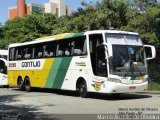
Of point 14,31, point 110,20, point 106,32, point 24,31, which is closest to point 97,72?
point 106,32

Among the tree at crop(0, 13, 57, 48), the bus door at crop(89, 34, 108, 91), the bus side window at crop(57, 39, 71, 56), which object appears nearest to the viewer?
the bus door at crop(89, 34, 108, 91)

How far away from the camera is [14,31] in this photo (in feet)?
179

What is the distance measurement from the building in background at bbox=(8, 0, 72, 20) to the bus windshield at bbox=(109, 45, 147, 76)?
83.3 meters

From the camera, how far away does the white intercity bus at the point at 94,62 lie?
1970 cm

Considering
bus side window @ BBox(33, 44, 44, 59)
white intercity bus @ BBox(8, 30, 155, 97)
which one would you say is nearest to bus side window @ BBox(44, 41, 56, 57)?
white intercity bus @ BBox(8, 30, 155, 97)

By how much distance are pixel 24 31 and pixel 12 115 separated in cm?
3636

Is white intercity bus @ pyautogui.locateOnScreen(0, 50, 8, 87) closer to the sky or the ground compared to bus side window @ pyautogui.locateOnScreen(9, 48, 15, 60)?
closer to the ground

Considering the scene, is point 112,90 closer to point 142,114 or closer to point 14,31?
point 142,114

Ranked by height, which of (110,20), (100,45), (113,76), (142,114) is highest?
(110,20)

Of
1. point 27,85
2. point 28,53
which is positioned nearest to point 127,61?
point 28,53

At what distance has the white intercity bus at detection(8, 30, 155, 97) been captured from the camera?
19.7 metres

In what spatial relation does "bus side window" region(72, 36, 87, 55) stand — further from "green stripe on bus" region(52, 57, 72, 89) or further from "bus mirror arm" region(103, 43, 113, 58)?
"bus mirror arm" region(103, 43, 113, 58)

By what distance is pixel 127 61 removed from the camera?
2002 cm

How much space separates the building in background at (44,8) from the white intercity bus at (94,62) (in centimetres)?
7831
